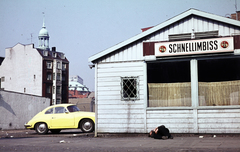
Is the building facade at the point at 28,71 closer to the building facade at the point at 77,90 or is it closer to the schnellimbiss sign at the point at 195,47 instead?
the schnellimbiss sign at the point at 195,47

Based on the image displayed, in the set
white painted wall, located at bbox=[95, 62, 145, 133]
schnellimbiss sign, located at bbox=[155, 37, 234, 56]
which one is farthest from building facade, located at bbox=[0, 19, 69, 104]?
schnellimbiss sign, located at bbox=[155, 37, 234, 56]

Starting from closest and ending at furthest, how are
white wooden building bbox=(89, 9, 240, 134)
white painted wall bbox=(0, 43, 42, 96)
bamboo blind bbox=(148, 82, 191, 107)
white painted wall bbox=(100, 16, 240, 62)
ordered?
white wooden building bbox=(89, 9, 240, 134)
white painted wall bbox=(100, 16, 240, 62)
bamboo blind bbox=(148, 82, 191, 107)
white painted wall bbox=(0, 43, 42, 96)

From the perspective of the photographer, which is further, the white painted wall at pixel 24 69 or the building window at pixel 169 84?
the white painted wall at pixel 24 69

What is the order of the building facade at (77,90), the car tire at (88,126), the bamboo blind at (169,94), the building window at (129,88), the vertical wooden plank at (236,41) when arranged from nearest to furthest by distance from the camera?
the vertical wooden plank at (236,41) → the bamboo blind at (169,94) → the building window at (129,88) → the car tire at (88,126) → the building facade at (77,90)

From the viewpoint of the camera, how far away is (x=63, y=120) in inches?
720

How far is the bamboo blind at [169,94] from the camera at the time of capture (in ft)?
45.8

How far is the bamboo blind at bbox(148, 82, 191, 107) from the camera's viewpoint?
13953mm

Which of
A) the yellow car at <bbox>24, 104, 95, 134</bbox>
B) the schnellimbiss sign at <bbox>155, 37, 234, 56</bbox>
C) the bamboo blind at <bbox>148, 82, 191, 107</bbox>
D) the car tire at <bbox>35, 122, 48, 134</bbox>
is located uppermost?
the schnellimbiss sign at <bbox>155, 37, 234, 56</bbox>

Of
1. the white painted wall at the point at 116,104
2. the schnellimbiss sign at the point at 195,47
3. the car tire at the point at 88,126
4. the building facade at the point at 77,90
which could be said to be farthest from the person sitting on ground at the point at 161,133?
the building facade at the point at 77,90

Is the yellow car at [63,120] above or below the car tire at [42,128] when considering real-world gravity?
above

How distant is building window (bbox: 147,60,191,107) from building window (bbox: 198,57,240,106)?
21.3 inches

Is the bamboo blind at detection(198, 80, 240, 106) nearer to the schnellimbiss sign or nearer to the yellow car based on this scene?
the schnellimbiss sign

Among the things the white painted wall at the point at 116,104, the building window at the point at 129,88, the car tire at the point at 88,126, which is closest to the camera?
the white painted wall at the point at 116,104

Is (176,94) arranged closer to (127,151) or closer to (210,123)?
(210,123)
